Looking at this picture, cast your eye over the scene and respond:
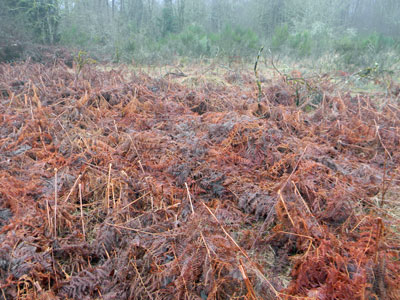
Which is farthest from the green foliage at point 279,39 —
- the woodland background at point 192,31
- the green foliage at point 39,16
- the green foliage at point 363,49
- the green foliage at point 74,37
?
the green foliage at point 39,16

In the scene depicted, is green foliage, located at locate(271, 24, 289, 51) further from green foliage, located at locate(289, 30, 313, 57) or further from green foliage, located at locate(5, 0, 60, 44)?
green foliage, located at locate(5, 0, 60, 44)

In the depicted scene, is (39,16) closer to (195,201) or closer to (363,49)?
(195,201)

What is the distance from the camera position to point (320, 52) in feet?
29.7

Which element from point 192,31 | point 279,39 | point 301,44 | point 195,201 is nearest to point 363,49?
point 301,44

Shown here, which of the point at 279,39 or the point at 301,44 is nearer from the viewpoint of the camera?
the point at 301,44

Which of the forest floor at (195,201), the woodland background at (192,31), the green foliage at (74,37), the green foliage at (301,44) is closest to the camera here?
the forest floor at (195,201)

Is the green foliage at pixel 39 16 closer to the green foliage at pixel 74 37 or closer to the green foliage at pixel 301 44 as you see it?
the green foliage at pixel 74 37

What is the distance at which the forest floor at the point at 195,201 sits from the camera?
1.55 m

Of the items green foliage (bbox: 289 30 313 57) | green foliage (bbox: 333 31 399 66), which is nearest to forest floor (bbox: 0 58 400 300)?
green foliage (bbox: 333 31 399 66)

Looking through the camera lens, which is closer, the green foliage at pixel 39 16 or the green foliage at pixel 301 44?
the green foliage at pixel 39 16

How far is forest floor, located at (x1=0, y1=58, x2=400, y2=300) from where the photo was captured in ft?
5.08

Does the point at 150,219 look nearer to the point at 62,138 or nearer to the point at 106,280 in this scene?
the point at 106,280

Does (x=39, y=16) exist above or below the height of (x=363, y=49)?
above

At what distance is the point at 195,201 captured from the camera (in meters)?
2.31
